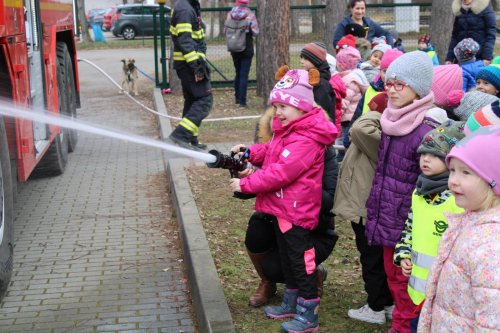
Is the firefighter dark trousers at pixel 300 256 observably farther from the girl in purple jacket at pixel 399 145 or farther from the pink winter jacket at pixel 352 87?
the pink winter jacket at pixel 352 87

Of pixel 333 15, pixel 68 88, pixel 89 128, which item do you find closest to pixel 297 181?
pixel 89 128

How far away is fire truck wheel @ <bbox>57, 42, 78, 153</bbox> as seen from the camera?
9.63m

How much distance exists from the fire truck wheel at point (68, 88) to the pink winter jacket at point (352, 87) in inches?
150

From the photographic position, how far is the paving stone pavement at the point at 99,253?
5.06 meters

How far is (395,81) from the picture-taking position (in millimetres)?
4020

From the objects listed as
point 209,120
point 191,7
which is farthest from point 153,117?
point 191,7

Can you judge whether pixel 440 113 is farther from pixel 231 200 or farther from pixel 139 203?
pixel 139 203

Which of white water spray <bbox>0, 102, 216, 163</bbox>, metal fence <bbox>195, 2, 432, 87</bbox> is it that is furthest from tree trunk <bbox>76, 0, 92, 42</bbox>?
white water spray <bbox>0, 102, 216, 163</bbox>

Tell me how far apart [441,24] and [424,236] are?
13522 millimetres

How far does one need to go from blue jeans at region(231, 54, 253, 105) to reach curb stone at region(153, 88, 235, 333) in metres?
5.97

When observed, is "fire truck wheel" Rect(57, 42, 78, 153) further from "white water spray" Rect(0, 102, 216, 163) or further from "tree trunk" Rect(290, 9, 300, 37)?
"tree trunk" Rect(290, 9, 300, 37)

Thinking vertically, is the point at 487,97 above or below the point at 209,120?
above

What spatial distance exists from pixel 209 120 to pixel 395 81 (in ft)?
28.0

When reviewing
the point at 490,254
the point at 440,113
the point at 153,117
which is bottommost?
the point at 153,117
